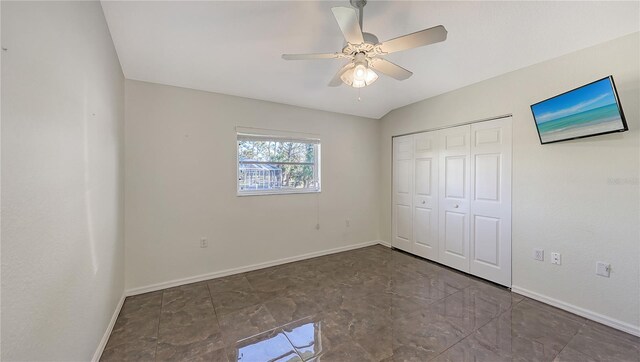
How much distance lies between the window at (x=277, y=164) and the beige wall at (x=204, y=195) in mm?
132

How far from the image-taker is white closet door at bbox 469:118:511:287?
8.96 ft

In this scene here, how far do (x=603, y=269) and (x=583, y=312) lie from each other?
0.44 metres

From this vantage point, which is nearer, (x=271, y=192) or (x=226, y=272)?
(x=226, y=272)

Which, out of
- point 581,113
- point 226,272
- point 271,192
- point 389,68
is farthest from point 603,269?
point 226,272

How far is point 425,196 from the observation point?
363 centimetres

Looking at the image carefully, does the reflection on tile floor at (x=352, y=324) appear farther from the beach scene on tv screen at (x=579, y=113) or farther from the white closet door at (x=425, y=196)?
the beach scene on tv screen at (x=579, y=113)

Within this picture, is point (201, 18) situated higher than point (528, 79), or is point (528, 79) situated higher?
point (201, 18)

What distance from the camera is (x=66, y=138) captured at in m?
1.23

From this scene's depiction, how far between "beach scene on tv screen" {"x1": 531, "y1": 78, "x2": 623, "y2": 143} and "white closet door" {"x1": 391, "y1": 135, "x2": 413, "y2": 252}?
1.70 meters

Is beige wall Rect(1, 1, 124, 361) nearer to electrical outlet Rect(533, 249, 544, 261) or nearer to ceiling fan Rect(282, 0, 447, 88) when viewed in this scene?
ceiling fan Rect(282, 0, 447, 88)

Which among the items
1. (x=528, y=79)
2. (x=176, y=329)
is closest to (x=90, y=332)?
(x=176, y=329)

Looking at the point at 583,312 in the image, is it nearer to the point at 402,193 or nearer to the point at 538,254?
the point at 538,254

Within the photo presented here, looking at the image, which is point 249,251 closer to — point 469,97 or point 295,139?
point 295,139

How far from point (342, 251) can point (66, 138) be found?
3530 millimetres
